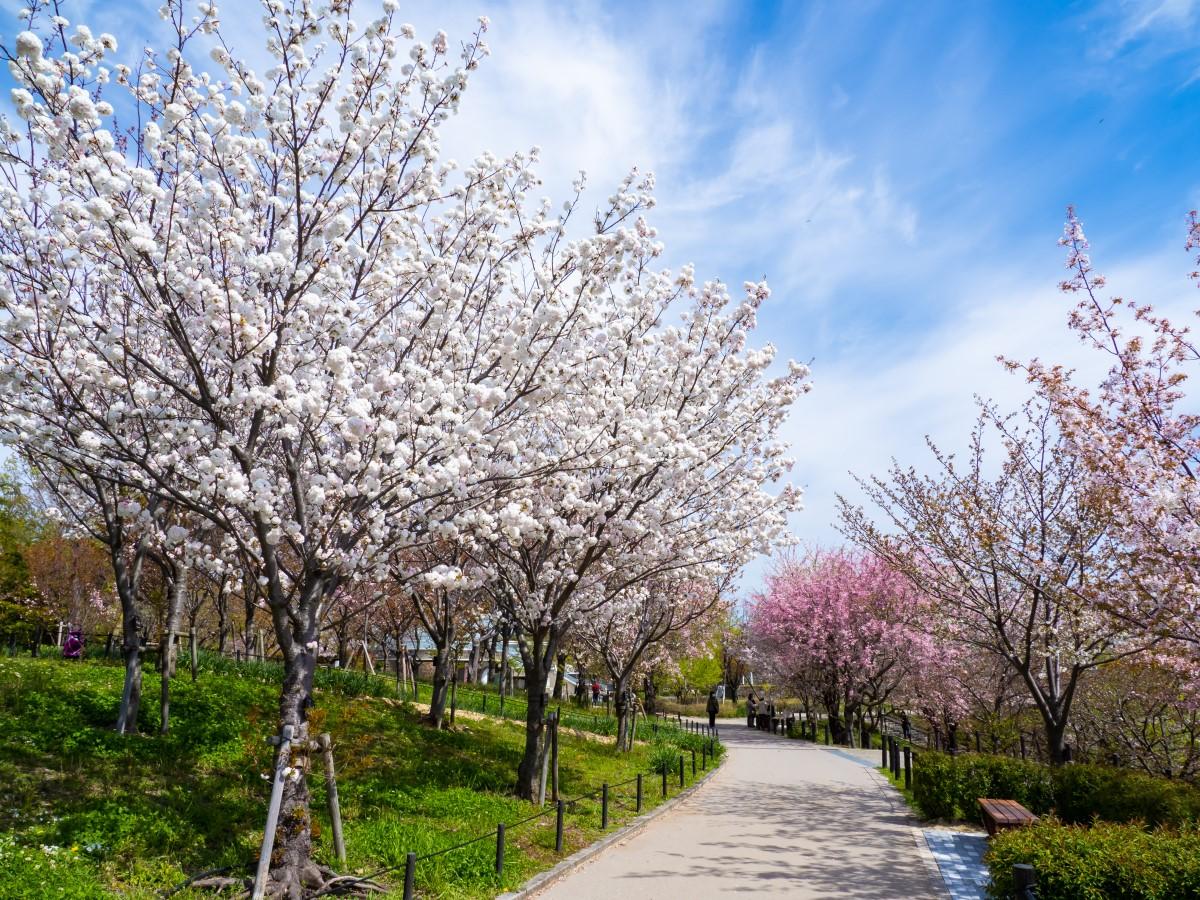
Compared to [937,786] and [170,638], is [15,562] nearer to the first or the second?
[170,638]

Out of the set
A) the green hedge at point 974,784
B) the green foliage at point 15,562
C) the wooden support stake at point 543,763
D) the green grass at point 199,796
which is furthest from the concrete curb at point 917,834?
the green foliage at point 15,562

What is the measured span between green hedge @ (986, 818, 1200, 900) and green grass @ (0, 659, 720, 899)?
4.73 metres

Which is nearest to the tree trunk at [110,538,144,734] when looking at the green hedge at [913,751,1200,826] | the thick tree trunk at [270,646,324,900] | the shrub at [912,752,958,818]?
the thick tree trunk at [270,646,324,900]

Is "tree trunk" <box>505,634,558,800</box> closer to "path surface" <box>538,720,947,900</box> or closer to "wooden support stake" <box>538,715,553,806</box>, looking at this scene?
"wooden support stake" <box>538,715,553,806</box>

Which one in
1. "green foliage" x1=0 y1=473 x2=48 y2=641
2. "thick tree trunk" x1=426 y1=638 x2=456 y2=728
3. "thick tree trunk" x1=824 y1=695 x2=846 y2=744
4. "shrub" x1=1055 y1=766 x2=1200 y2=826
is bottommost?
"thick tree trunk" x1=824 y1=695 x2=846 y2=744

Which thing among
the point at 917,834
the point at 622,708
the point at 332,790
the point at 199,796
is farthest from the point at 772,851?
the point at 622,708

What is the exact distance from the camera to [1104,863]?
19.9 ft

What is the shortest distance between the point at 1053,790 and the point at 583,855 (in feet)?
22.6

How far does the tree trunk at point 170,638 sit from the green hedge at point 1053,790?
1131cm

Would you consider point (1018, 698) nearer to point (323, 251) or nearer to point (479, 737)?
point (479, 737)

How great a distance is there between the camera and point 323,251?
6977 millimetres

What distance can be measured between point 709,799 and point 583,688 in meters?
28.5

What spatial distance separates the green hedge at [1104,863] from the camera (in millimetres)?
5820

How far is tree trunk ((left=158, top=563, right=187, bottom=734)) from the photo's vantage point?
33.0 ft
